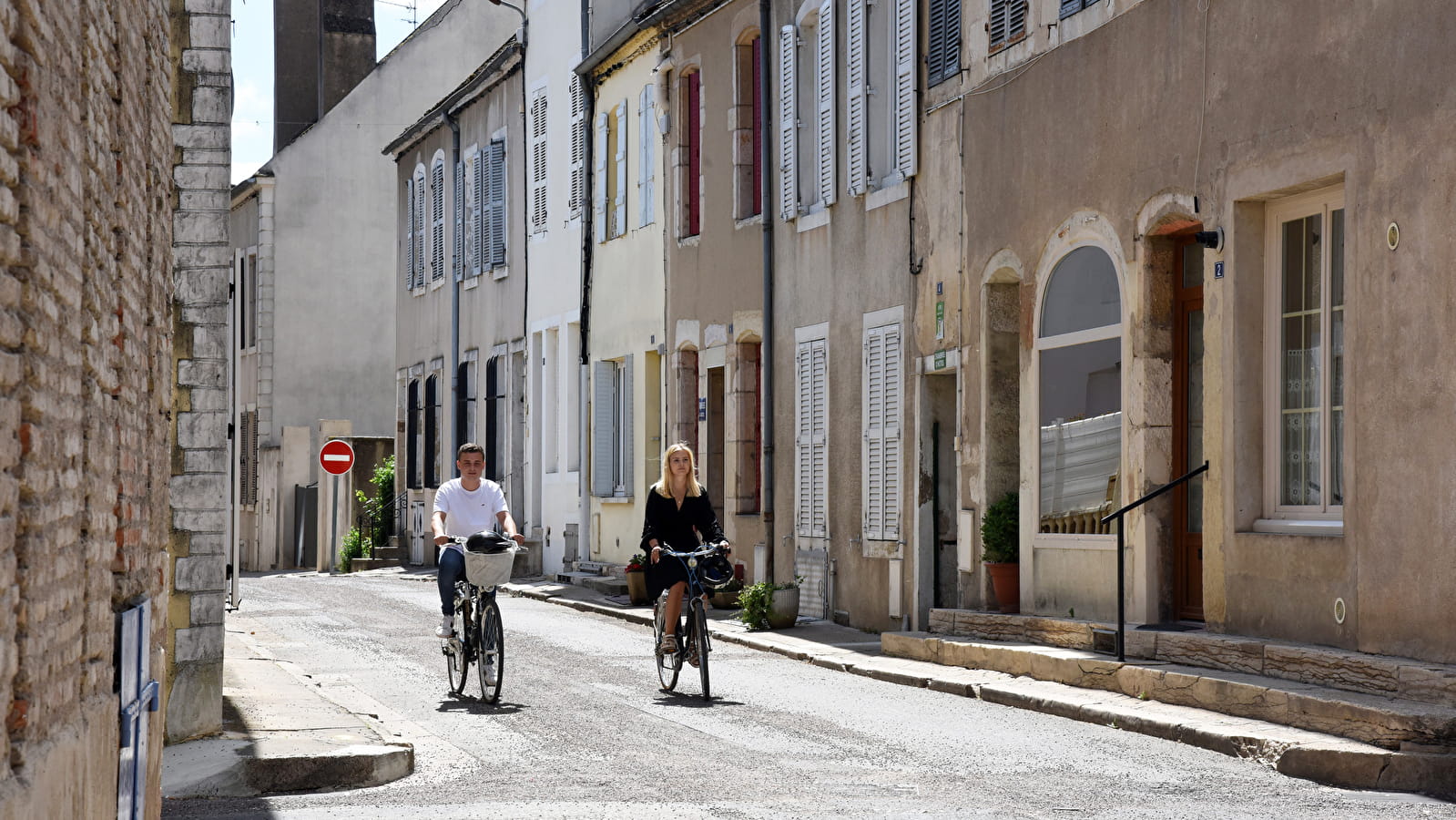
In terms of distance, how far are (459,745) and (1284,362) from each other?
18.7 ft

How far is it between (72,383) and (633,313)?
2114 cm

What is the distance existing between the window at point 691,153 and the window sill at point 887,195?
542 cm

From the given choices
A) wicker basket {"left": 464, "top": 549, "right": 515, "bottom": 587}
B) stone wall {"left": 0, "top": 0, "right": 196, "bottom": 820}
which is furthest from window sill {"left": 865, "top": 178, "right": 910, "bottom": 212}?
stone wall {"left": 0, "top": 0, "right": 196, "bottom": 820}

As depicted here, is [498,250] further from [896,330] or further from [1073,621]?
[1073,621]

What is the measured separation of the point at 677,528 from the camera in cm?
1331

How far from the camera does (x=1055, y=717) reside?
11.8 meters

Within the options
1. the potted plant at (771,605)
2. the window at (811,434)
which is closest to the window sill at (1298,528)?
the potted plant at (771,605)

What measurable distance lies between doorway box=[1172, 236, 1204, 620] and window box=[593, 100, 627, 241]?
14002mm

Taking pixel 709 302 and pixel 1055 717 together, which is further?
pixel 709 302

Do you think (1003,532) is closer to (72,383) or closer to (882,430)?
(882,430)

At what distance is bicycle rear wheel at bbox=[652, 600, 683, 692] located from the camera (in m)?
13.0

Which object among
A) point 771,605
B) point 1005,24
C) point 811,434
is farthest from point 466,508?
point 811,434

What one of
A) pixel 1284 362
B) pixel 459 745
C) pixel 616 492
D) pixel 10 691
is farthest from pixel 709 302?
pixel 10 691

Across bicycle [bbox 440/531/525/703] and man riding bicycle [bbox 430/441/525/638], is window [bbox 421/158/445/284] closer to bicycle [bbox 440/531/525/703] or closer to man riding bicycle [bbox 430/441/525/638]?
man riding bicycle [bbox 430/441/525/638]
